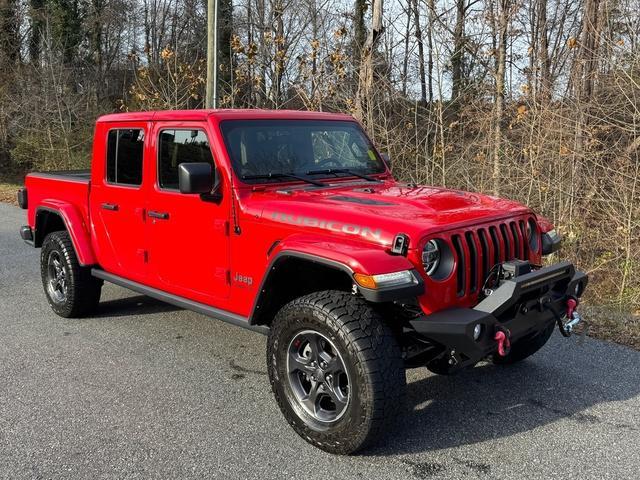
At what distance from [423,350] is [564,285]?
1.01 m

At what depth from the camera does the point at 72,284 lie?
5457 mm

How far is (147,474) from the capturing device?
3.06 meters

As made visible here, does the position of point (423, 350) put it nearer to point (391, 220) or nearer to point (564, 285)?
point (391, 220)

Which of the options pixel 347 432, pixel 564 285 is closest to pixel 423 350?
pixel 347 432

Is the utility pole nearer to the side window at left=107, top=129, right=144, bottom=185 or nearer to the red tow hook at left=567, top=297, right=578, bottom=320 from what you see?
the side window at left=107, top=129, right=144, bottom=185

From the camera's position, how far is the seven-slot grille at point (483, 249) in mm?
3363

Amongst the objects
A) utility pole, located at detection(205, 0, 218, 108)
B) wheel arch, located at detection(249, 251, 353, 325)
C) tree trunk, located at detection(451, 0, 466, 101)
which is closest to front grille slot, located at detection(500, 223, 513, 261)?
wheel arch, located at detection(249, 251, 353, 325)

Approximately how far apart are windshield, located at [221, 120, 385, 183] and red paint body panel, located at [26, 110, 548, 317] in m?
0.08

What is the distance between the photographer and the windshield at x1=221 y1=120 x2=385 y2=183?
4141 mm

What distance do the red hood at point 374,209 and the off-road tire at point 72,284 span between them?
237cm

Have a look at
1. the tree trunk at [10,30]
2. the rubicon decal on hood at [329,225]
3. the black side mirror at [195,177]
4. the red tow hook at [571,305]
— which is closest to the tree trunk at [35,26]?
the tree trunk at [10,30]

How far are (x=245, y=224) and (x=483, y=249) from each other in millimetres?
1480

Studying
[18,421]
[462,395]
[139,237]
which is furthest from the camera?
[139,237]

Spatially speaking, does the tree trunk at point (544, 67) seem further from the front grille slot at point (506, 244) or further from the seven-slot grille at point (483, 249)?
the front grille slot at point (506, 244)
